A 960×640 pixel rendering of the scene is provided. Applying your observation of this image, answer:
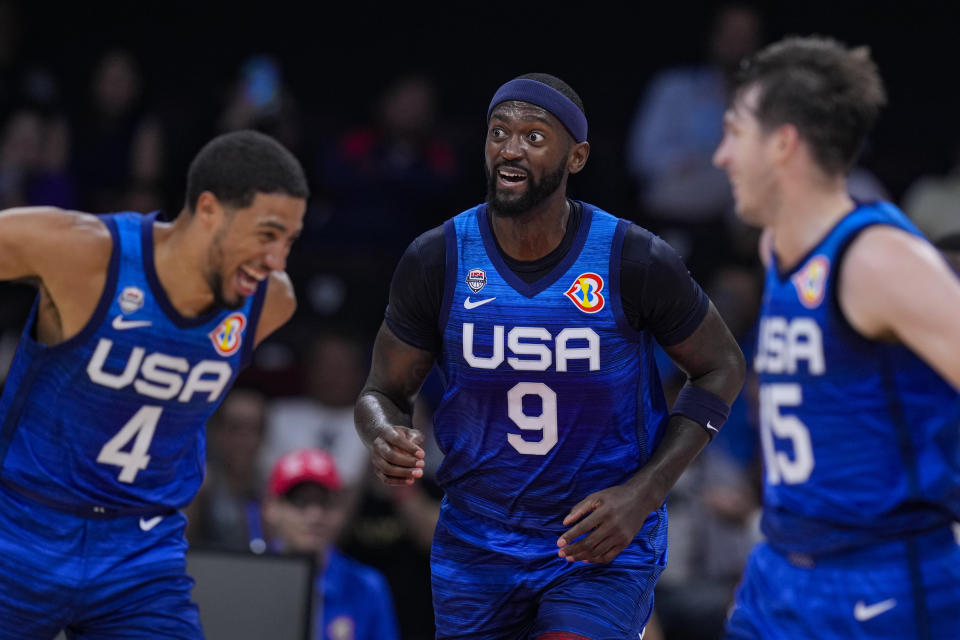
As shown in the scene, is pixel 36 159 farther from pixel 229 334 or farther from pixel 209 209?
pixel 229 334

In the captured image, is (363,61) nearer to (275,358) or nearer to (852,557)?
(275,358)

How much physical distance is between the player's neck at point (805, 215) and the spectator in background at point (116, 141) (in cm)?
575

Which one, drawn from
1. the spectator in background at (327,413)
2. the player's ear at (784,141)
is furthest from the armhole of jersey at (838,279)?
the spectator in background at (327,413)

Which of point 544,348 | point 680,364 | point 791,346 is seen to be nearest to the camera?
point 791,346

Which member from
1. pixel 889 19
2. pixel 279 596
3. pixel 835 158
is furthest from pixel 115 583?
pixel 889 19

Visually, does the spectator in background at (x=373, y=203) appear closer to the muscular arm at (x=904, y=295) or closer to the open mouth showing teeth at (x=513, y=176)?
the open mouth showing teeth at (x=513, y=176)

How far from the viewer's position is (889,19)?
10578 millimetres

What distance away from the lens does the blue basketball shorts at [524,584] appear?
152 inches

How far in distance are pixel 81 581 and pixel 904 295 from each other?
2719mm

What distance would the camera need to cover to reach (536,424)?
3.96m

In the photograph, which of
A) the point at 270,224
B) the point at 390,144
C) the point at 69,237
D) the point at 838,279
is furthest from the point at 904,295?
the point at 390,144

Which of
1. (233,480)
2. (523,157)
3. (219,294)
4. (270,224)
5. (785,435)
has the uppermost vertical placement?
(523,157)

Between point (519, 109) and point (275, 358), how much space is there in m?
4.53

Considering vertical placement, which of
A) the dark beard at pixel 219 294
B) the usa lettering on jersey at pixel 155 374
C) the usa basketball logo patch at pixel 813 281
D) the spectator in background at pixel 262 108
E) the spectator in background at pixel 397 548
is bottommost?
the spectator in background at pixel 397 548
